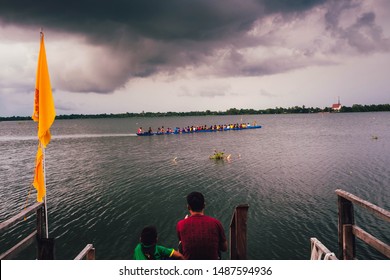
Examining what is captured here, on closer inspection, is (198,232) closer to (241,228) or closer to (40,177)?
(241,228)

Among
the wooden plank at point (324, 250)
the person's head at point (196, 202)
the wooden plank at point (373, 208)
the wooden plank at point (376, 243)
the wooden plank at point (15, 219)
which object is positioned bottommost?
the wooden plank at point (324, 250)

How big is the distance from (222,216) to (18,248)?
1244 cm

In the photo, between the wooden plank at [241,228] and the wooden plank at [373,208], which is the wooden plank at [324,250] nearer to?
the wooden plank at [373,208]

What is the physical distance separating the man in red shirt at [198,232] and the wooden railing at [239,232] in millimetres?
619

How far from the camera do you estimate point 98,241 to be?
1370cm

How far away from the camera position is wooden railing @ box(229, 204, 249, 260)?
17.9 feet

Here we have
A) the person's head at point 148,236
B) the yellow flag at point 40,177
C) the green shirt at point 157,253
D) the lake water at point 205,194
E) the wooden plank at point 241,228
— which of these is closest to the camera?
the person's head at point 148,236

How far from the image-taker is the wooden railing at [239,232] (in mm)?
5469

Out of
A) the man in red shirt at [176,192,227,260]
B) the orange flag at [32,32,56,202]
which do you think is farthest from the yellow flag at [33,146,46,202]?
the man in red shirt at [176,192,227,260]

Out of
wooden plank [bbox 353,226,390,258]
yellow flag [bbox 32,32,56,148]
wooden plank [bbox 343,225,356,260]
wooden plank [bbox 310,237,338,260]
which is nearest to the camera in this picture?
wooden plank [bbox 353,226,390,258]

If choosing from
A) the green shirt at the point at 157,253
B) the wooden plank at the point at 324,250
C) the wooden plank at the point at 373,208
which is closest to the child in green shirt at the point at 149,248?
the green shirt at the point at 157,253

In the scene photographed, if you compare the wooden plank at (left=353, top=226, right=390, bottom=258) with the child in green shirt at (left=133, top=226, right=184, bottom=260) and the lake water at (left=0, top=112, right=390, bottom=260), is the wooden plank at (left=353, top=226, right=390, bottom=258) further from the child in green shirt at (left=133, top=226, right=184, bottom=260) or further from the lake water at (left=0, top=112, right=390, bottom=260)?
the lake water at (left=0, top=112, right=390, bottom=260)
